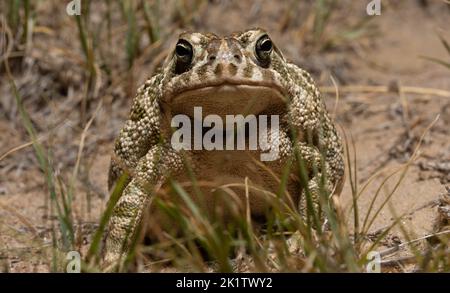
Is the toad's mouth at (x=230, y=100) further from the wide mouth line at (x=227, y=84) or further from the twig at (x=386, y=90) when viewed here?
the twig at (x=386, y=90)

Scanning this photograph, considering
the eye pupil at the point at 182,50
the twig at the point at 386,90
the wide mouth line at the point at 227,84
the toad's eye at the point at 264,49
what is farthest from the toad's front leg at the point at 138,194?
the twig at the point at 386,90

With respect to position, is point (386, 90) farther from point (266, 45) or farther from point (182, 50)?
point (182, 50)

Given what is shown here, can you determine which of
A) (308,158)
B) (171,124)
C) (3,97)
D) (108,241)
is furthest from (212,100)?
(3,97)

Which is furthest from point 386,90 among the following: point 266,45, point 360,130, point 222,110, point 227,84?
point 227,84

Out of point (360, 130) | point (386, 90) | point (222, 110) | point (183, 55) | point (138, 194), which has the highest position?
point (386, 90)
